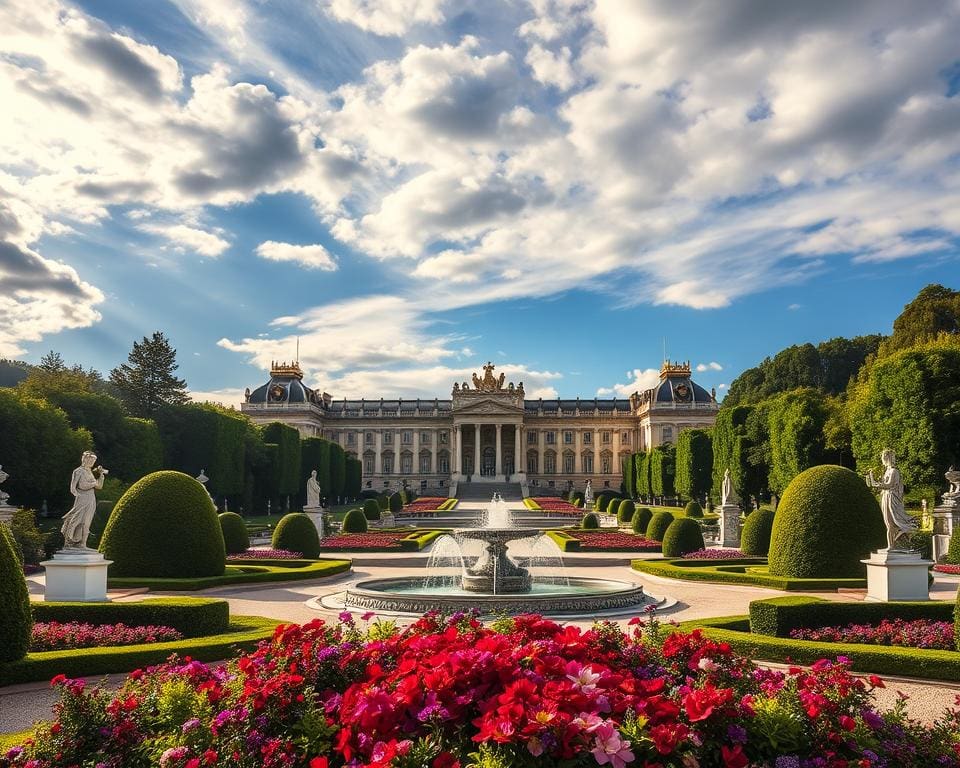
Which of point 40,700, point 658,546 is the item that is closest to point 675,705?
point 40,700

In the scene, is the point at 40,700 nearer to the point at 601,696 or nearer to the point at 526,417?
the point at 601,696

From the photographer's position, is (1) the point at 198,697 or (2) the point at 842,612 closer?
(1) the point at 198,697

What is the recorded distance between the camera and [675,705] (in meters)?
4.38

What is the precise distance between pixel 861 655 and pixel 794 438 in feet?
124

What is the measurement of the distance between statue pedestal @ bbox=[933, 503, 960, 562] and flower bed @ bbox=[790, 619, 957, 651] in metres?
17.2

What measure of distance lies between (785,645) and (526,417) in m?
96.0

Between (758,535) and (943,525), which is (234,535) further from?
(943,525)

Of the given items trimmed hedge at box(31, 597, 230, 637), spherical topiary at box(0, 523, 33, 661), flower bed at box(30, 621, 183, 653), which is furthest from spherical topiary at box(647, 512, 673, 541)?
spherical topiary at box(0, 523, 33, 661)

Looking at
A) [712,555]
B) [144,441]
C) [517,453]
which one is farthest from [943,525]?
[517,453]

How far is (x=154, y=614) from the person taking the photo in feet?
38.4

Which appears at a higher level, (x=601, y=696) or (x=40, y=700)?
(x=601, y=696)

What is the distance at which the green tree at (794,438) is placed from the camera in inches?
1790

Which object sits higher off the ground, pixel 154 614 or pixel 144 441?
pixel 144 441

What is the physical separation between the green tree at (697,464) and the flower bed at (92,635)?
52134mm
